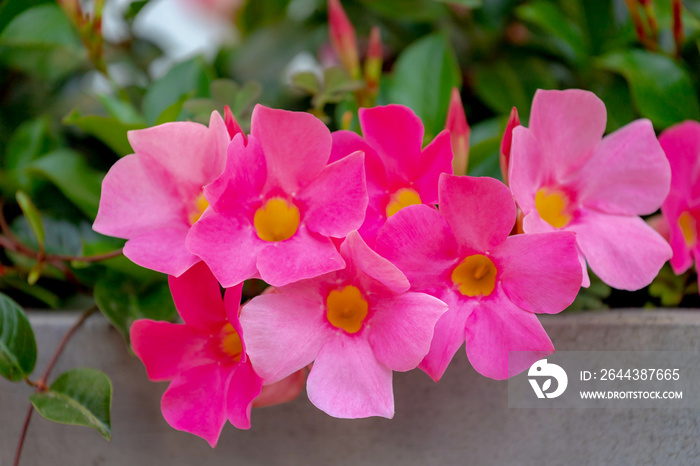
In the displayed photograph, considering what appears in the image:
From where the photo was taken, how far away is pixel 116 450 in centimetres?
52

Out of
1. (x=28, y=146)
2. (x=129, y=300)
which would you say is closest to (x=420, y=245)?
(x=129, y=300)

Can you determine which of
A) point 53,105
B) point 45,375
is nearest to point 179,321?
point 45,375

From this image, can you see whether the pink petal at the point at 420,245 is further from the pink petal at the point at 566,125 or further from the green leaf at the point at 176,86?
the green leaf at the point at 176,86

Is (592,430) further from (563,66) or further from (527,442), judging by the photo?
(563,66)

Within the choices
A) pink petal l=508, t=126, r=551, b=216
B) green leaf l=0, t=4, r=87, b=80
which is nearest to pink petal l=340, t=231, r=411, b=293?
pink petal l=508, t=126, r=551, b=216

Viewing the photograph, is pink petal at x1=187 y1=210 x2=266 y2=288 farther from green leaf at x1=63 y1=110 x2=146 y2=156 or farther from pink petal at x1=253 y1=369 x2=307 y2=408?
green leaf at x1=63 y1=110 x2=146 y2=156

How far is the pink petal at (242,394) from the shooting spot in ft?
1.26

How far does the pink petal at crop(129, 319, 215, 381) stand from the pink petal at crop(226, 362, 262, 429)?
0.03 m

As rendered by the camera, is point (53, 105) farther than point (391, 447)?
Yes

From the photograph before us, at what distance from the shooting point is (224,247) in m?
0.37

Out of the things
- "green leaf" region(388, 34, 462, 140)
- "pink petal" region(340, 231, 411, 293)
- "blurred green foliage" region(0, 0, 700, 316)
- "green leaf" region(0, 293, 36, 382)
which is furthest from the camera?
"green leaf" region(388, 34, 462, 140)

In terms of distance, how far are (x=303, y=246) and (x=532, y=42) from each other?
68 centimetres

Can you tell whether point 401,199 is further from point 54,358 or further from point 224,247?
point 54,358

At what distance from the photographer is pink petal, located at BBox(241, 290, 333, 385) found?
1.20 ft
